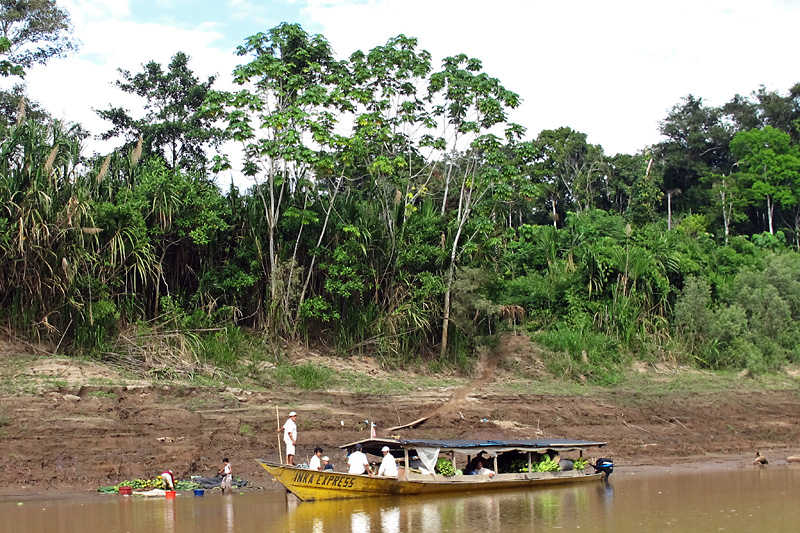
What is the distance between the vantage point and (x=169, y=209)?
2119 centimetres

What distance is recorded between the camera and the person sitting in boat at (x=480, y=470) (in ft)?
54.3

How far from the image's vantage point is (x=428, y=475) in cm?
1600

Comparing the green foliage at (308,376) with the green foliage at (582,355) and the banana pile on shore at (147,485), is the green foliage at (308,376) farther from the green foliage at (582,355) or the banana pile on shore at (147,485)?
the green foliage at (582,355)

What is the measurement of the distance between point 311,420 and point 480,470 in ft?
13.2

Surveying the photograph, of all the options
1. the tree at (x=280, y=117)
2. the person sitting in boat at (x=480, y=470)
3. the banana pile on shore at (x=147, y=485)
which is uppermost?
the tree at (x=280, y=117)

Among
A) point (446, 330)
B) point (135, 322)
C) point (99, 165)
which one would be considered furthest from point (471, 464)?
point (99, 165)

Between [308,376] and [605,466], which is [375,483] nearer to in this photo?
[605,466]

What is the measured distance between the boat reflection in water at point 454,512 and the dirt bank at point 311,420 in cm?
283

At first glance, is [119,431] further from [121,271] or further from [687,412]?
[687,412]

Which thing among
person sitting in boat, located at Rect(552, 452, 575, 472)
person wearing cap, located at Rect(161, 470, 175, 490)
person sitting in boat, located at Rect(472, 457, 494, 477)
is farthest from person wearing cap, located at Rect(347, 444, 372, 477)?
person sitting in boat, located at Rect(552, 452, 575, 472)

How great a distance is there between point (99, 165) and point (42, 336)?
5.01 m

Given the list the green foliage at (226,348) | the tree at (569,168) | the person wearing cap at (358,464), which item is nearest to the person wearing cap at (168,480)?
the person wearing cap at (358,464)

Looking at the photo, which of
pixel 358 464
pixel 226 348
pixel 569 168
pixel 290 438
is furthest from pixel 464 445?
pixel 569 168

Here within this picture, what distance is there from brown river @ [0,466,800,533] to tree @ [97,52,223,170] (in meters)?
15.4
